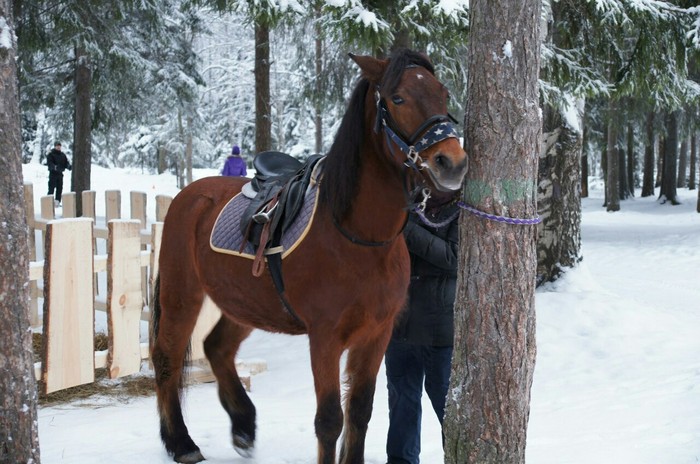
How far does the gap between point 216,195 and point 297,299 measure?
4.86ft

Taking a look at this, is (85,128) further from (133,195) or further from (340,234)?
(340,234)

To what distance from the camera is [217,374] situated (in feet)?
16.0

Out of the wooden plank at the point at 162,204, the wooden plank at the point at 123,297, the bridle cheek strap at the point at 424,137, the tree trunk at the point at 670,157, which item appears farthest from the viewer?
the tree trunk at the point at 670,157

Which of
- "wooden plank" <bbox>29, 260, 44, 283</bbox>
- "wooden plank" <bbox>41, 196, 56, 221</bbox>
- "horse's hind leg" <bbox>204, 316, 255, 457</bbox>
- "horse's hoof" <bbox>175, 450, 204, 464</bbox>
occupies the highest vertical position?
"wooden plank" <bbox>41, 196, 56, 221</bbox>

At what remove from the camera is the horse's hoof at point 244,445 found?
4555mm

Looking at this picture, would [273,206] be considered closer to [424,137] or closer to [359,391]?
[359,391]

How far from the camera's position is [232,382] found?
15.8ft

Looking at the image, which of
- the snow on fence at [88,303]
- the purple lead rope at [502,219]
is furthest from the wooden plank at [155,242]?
the purple lead rope at [502,219]

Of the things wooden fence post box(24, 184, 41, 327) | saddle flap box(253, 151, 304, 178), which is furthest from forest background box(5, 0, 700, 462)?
wooden fence post box(24, 184, 41, 327)

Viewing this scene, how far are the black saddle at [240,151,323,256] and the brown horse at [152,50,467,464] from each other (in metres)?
0.18

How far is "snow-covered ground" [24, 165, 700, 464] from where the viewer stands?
178 inches

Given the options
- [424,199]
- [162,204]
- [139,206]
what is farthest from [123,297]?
[424,199]

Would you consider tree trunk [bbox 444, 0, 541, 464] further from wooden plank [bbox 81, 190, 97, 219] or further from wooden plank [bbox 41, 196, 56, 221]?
wooden plank [bbox 41, 196, 56, 221]

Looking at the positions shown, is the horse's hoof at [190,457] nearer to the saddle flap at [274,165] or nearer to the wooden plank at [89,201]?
the saddle flap at [274,165]
